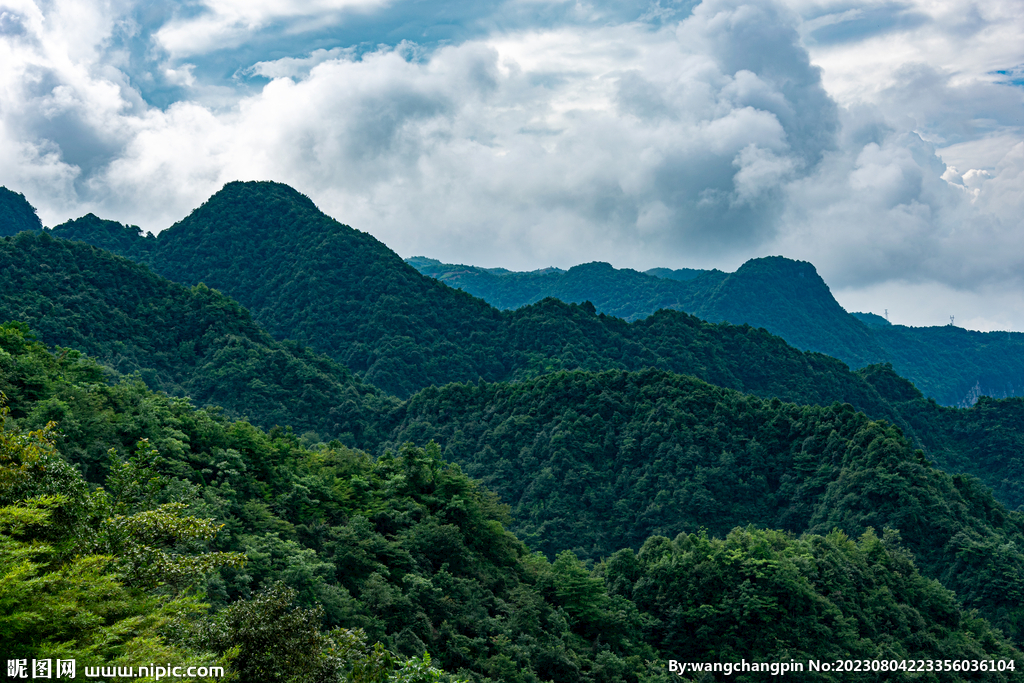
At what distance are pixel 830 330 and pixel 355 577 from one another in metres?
173

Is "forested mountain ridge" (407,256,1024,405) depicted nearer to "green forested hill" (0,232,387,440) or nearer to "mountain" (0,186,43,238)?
"green forested hill" (0,232,387,440)

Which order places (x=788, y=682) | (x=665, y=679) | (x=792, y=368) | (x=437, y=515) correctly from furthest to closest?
1. (x=792, y=368)
2. (x=788, y=682)
3. (x=437, y=515)
4. (x=665, y=679)

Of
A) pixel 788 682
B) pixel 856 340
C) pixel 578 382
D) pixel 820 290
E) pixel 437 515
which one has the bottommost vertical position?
pixel 788 682

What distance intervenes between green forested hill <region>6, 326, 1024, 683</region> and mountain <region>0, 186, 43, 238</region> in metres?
90.5

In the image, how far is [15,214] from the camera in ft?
351

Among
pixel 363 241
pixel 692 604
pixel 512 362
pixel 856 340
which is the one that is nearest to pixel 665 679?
pixel 692 604

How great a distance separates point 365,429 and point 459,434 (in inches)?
376

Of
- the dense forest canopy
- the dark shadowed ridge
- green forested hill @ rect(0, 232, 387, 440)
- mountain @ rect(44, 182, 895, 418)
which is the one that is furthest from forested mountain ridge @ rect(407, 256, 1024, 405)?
green forested hill @ rect(0, 232, 387, 440)

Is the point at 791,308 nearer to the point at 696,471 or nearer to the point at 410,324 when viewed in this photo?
the point at 410,324

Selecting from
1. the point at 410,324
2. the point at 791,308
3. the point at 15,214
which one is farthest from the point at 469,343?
the point at 791,308

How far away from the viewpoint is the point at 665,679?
92.0ft

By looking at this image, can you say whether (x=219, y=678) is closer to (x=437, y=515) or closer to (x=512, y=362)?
(x=437, y=515)

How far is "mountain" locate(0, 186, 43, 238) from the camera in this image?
10331 centimetres

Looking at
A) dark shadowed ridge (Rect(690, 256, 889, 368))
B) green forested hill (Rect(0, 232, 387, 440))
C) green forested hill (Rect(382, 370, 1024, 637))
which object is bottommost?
green forested hill (Rect(382, 370, 1024, 637))
